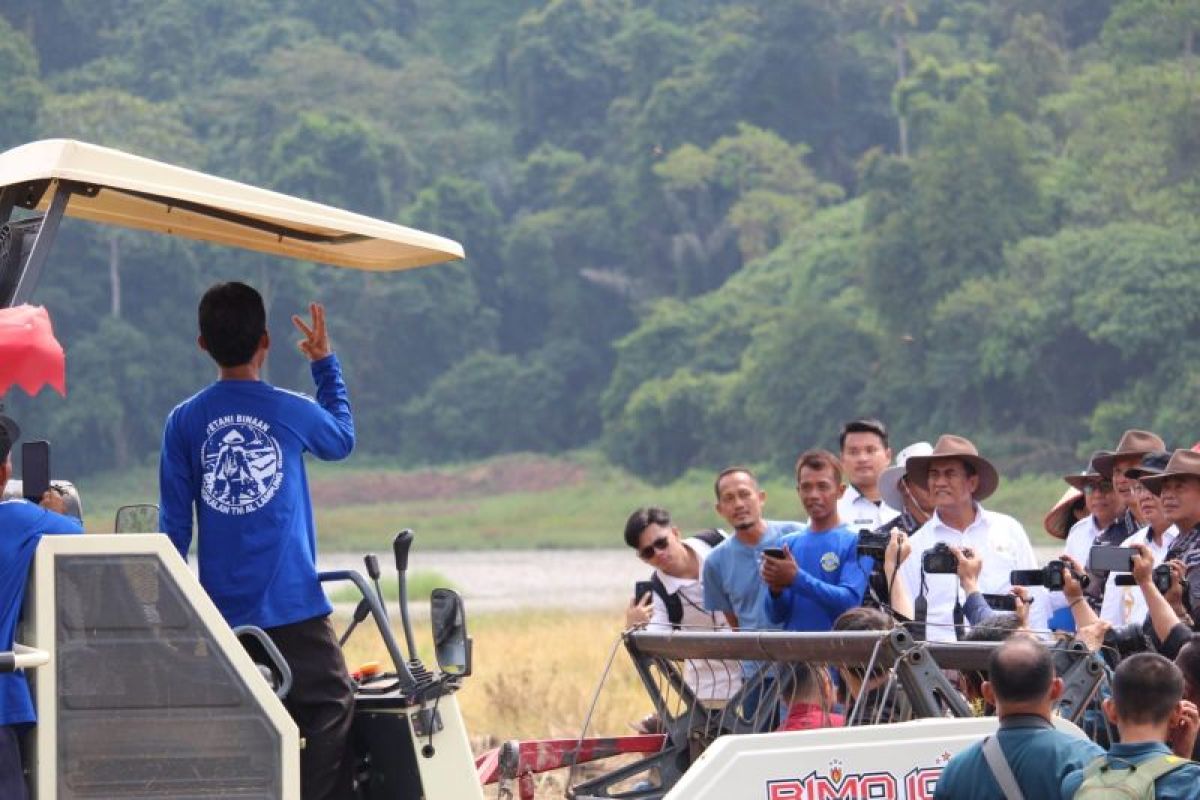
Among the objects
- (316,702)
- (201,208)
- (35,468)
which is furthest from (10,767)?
(201,208)

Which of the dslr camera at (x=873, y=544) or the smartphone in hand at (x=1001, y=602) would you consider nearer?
the smartphone in hand at (x=1001, y=602)

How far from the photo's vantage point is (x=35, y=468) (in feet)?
17.4

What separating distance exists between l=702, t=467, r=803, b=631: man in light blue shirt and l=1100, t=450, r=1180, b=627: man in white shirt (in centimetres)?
127

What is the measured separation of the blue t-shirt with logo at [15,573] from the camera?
195 inches

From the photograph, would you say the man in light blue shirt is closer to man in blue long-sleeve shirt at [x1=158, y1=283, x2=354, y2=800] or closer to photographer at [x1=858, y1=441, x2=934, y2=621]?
photographer at [x1=858, y1=441, x2=934, y2=621]

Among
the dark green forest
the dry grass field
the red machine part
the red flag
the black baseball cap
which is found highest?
the dark green forest

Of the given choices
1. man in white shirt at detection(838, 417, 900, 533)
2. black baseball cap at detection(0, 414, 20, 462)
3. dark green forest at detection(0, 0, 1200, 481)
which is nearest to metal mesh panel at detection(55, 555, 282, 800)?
black baseball cap at detection(0, 414, 20, 462)

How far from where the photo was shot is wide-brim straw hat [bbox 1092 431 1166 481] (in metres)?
8.49

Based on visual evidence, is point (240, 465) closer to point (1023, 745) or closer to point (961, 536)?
point (1023, 745)

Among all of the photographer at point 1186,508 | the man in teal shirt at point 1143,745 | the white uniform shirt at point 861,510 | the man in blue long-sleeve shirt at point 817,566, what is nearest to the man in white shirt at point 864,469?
the white uniform shirt at point 861,510

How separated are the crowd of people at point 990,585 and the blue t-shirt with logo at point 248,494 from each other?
67.1 inches

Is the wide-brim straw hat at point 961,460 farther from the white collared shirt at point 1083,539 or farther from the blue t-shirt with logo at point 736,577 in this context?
the blue t-shirt with logo at point 736,577

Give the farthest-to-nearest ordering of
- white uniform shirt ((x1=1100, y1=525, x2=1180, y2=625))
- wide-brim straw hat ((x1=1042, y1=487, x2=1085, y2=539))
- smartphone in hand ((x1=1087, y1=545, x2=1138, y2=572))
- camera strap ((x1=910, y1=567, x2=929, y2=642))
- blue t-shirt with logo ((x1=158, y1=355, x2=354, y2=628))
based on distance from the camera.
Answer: wide-brim straw hat ((x1=1042, y1=487, x2=1085, y2=539)), camera strap ((x1=910, y1=567, x2=929, y2=642)), white uniform shirt ((x1=1100, y1=525, x2=1180, y2=625)), smartphone in hand ((x1=1087, y1=545, x2=1138, y2=572)), blue t-shirt with logo ((x1=158, y1=355, x2=354, y2=628))

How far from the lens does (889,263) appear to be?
60594 millimetres
